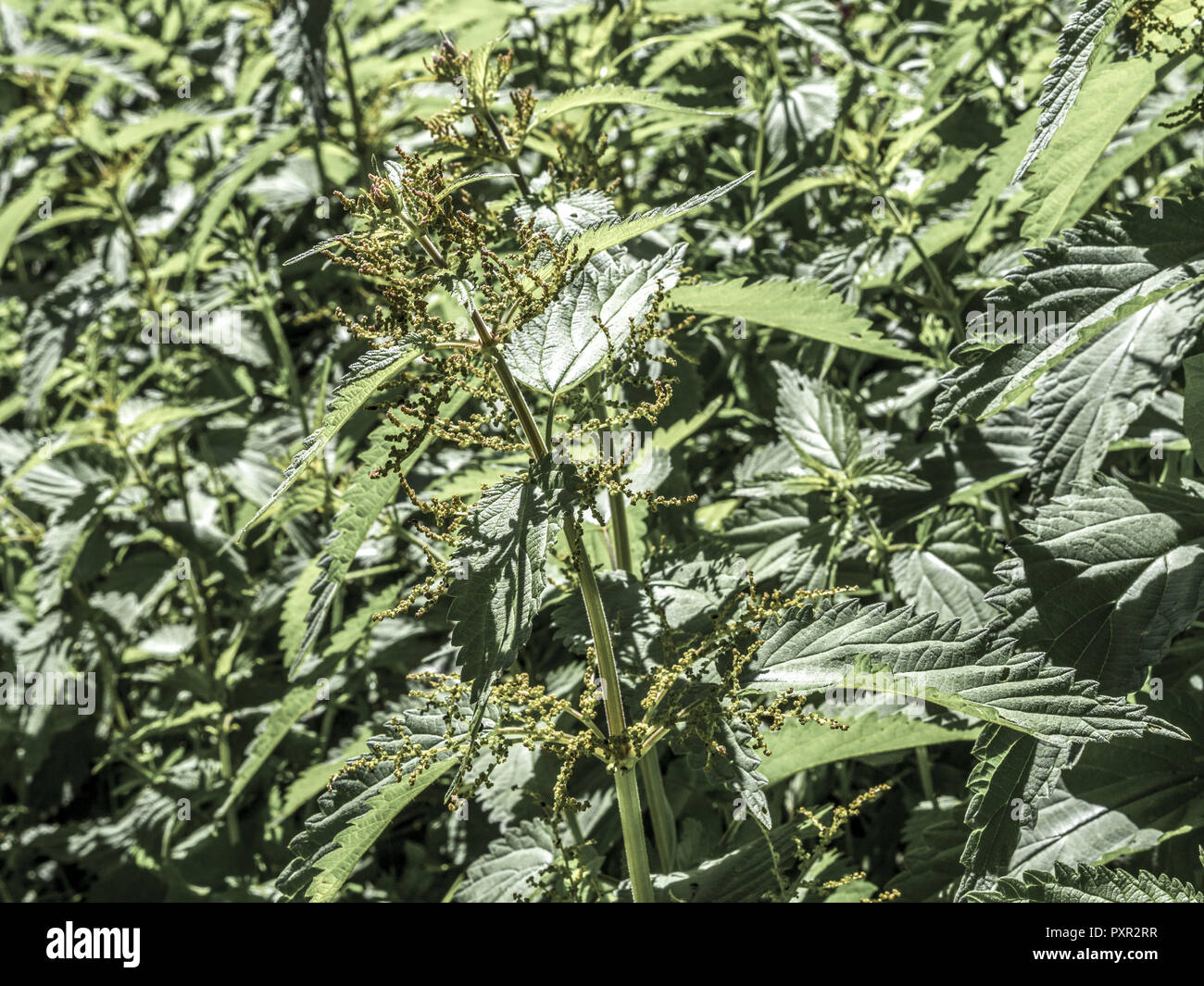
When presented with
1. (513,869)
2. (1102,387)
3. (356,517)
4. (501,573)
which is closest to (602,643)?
(501,573)

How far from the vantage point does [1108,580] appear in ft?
5.07

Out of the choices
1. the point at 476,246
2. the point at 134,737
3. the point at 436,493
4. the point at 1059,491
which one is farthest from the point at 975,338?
the point at 134,737

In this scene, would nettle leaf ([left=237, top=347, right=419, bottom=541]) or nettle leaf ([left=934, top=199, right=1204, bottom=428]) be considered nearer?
nettle leaf ([left=237, top=347, right=419, bottom=541])

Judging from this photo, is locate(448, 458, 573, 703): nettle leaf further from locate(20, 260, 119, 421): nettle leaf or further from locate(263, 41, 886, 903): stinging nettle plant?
locate(20, 260, 119, 421): nettle leaf

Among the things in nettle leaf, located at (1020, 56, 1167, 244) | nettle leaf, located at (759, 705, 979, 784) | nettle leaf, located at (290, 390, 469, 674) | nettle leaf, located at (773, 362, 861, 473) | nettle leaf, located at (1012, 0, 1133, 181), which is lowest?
nettle leaf, located at (759, 705, 979, 784)

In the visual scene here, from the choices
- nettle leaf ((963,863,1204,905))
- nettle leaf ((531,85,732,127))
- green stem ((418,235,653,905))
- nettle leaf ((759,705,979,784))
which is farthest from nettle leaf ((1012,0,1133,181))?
nettle leaf ((963,863,1204,905))

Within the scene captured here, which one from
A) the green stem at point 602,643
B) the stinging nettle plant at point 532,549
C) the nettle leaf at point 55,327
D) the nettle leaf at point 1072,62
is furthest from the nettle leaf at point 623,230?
the nettle leaf at point 55,327

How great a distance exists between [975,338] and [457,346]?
35.5 inches

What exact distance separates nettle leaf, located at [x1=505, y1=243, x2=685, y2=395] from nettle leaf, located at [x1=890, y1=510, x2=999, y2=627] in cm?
78

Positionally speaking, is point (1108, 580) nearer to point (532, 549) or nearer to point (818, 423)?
point (818, 423)

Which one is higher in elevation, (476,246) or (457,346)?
(476,246)

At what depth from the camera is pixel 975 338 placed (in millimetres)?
1711

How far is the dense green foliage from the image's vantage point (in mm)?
1347
